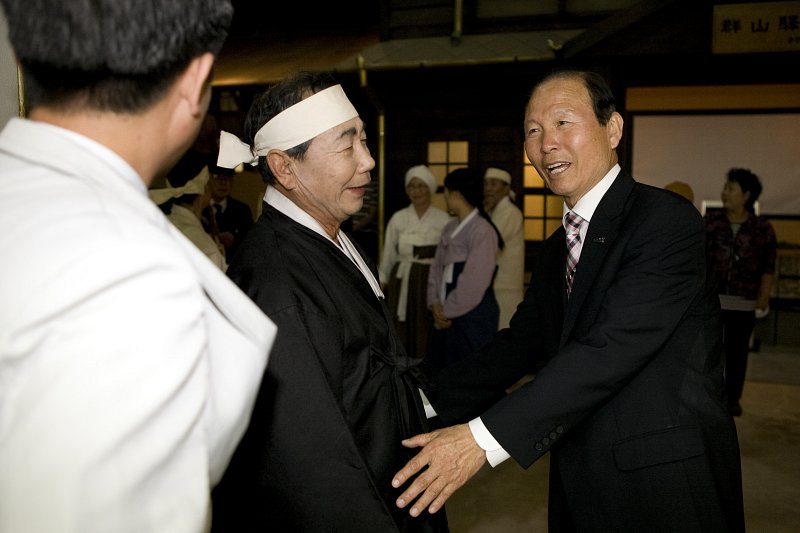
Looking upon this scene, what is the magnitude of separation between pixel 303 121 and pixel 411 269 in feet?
13.6

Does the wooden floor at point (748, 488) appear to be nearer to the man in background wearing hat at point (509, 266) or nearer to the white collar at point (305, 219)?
the man in background wearing hat at point (509, 266)

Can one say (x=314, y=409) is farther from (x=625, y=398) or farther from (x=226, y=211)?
(x=226, y=211)

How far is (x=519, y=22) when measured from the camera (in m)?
8.15

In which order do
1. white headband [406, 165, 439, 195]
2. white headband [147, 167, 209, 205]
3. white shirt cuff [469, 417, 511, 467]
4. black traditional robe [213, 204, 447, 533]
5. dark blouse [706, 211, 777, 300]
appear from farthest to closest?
white headband [406, 165, 439, 195]
dark blouse [706, 211, 777, 300]
white headband [147, 167, 209, 205]
white shirt cuff [469, 417, 511, 467]
black traditional robe [213, 204, 447, 533]

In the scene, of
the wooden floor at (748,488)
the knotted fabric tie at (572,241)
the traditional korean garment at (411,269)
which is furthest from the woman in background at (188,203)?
the traditional korean garment at (411,269)

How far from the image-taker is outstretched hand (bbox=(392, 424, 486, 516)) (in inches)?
59.2

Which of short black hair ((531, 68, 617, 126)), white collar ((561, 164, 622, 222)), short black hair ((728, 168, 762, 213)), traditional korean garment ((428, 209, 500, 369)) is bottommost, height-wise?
traditional korean garment ((428, 209, 500, 369))

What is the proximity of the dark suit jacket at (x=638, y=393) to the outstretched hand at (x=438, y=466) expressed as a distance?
0.27 feet

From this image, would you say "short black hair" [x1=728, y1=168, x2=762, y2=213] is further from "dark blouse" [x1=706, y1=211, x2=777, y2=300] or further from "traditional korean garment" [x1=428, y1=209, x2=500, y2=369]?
"traditional korean garment" [x1=428, y1=209, x2=500, y2=369]

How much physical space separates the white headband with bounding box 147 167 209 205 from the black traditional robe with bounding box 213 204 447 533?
2.00 m

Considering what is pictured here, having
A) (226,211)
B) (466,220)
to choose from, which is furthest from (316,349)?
(226,211)

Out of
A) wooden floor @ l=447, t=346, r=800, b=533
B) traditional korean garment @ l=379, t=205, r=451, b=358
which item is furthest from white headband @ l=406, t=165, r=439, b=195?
wooden floor @ l=447, t=346, r=800, b=533

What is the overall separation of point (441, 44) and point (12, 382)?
7.69 metres

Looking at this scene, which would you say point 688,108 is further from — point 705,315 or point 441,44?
point 705,315
